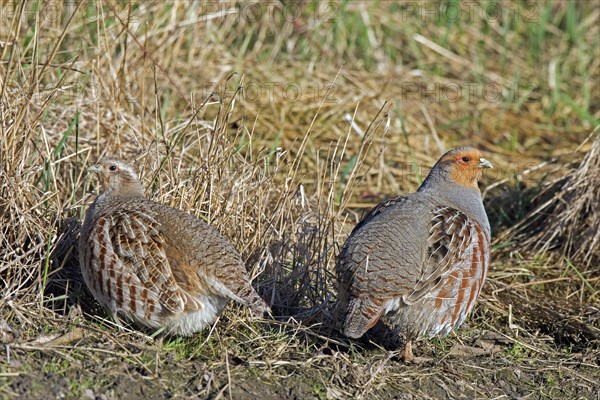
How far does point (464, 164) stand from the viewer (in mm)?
5965

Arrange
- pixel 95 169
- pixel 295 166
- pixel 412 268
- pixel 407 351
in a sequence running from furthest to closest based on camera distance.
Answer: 1. pixel 295 166
2. pixel 95 169
3. pixel 407 351
4. pixel 412 268

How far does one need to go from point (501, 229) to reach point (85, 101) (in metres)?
3.71

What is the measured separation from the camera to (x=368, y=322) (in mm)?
4832

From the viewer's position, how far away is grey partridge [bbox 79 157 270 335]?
15.7ft

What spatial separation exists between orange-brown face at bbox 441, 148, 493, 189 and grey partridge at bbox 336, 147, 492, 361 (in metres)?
0.34

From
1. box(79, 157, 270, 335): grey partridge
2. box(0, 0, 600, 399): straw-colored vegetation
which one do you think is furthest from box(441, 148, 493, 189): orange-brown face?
box(79, 157, 270, 335): grey partridge

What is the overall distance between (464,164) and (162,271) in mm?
2331

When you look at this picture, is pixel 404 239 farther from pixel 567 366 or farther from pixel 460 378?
pixel 567 366

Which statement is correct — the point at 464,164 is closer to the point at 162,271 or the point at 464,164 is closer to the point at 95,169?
the point at 162,271

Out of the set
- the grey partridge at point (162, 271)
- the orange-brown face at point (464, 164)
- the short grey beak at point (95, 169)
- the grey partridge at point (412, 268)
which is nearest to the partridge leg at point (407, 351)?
the grey partridge at point (412, 268)

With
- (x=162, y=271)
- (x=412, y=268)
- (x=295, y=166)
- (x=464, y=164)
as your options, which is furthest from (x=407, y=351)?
(x=295, y=166)

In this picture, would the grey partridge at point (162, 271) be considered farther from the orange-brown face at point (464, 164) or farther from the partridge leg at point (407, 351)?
the orange-brown face at point (464, 164)

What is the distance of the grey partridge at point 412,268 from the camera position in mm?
4879

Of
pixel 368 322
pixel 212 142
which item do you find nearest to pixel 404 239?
pixel 368 322
